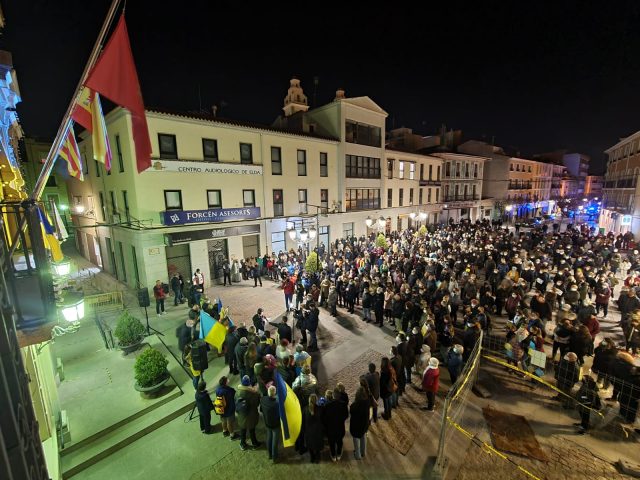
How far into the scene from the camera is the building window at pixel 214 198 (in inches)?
702

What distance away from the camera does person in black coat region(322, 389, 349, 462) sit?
5883 millimetres

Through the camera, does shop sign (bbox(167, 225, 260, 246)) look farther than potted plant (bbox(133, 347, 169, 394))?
Yes

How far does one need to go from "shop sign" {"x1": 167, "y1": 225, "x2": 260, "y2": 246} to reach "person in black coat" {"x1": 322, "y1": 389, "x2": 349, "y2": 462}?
1352cm

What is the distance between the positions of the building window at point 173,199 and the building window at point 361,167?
46.7ft

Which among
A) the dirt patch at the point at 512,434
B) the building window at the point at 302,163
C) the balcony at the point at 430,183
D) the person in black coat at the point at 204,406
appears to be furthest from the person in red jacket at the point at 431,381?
the balcony at the point at 430,183

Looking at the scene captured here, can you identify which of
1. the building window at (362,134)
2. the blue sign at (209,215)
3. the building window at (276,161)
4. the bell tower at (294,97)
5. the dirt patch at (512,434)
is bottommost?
the dirt patch at (512,434)

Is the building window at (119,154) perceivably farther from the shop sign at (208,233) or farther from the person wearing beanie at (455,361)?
the person wearing beanie at (455,361)

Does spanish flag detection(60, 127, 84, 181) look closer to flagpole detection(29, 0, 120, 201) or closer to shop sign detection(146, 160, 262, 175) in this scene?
flagpole detection(29, 0, 120, 201)

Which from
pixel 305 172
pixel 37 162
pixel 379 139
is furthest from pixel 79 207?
pixel 379 139

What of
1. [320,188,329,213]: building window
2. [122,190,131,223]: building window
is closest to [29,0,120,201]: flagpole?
[122,190,131,223]: building window

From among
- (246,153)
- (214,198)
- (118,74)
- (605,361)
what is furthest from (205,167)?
(605,361)

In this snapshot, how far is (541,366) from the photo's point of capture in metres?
8.16

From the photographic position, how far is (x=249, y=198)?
19.6 m

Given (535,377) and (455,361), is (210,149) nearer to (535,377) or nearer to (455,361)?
(455,361)
